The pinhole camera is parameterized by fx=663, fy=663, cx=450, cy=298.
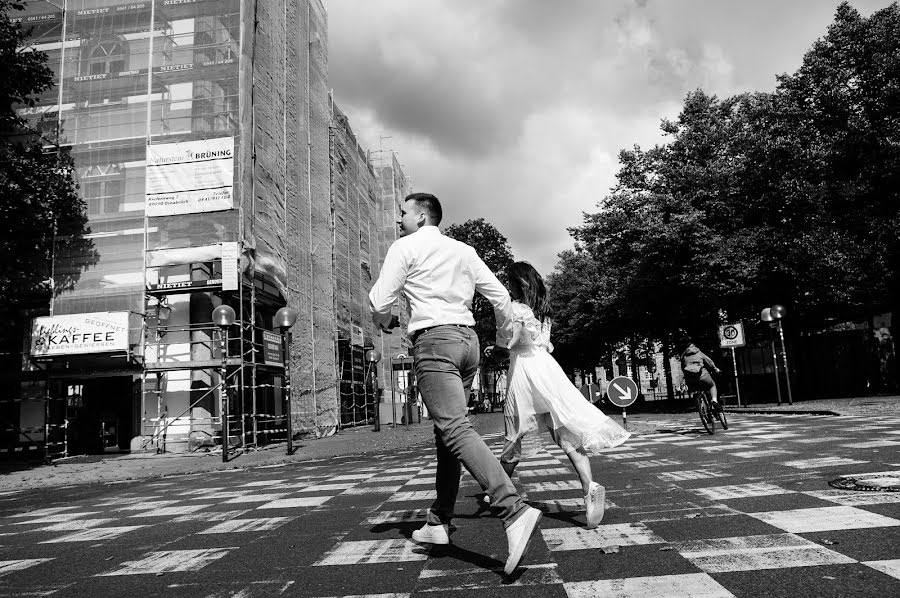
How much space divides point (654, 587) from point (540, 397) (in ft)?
7.65

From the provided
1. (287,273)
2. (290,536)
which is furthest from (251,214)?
(290,536)

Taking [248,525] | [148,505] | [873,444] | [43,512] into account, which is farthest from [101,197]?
[873,444]

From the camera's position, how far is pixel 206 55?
743 inches

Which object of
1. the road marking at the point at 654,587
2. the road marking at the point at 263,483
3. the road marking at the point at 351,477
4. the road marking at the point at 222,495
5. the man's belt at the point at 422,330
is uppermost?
the man's belt at the point at 422,330

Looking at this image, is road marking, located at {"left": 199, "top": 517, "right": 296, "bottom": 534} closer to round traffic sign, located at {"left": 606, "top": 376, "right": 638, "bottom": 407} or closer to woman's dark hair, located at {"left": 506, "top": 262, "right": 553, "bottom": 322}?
woman's dark hair, located at {"left": 506, "top": 262, "right": 553, "bottom": 322}

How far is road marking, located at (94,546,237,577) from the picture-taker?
370 cm

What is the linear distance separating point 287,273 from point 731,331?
621 inches

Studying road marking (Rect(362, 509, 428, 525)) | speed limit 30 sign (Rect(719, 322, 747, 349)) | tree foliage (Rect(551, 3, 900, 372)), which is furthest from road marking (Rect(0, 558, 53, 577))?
tree foliage (Rect(551, 3, 900, 372))

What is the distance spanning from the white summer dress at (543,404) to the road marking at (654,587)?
187 cm

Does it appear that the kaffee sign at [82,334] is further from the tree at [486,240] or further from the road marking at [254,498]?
the tree at [486,240]

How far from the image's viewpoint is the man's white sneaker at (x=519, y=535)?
2.96m

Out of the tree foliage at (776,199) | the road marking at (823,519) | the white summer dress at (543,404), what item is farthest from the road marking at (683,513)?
the tree foliage at (776,199)

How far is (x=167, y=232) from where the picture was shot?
17812mm

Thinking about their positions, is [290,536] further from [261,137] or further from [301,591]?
[261,137]
